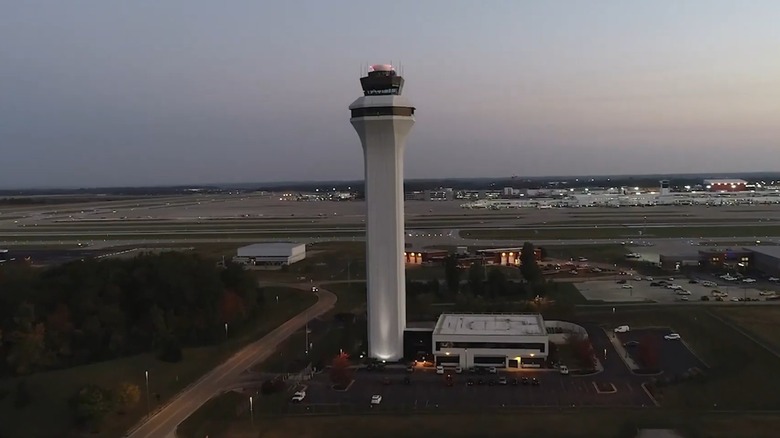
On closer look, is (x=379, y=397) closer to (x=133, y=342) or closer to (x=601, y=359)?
(x=601, y=359)

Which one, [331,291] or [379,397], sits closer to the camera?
[379,397]

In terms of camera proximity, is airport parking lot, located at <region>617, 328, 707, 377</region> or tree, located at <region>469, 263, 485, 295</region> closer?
airport parking lot, located at <region>617, 328, 707, 377</region>

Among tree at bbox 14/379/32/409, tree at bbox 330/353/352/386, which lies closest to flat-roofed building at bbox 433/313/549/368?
tree at bbox 330/353/352/386

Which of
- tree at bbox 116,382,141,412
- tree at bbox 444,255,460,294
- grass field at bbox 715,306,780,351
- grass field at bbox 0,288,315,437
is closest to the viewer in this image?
grass field at bbox 0,288,315,437

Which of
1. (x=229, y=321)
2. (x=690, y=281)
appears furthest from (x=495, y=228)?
(x=229, y=321)

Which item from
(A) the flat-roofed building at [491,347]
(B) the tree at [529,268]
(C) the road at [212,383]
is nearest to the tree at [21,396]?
(C) the road at [212,383]

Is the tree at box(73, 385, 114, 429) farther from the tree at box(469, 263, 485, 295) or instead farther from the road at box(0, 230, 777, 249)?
the road at box(0, 230, 777, 249)

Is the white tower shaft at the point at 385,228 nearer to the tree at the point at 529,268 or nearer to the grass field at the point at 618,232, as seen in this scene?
the tree at the point at 529,268
